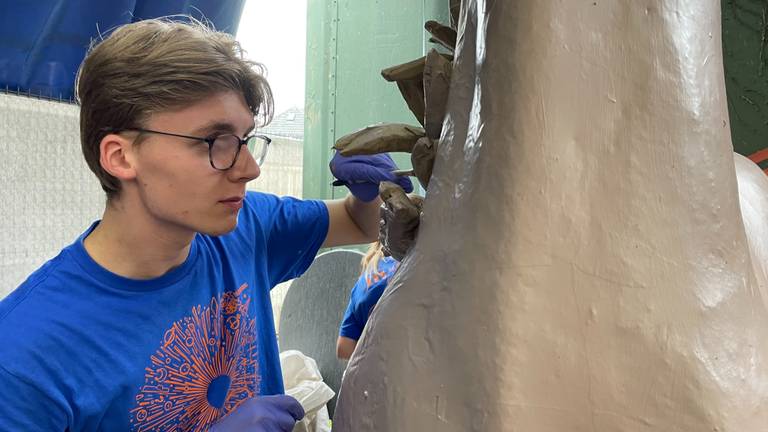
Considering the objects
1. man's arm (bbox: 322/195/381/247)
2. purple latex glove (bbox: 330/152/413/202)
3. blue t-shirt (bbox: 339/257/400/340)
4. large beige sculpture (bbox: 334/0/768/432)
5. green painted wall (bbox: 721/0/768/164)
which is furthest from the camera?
blue t-shirt (bbox: 339/257/400/340)

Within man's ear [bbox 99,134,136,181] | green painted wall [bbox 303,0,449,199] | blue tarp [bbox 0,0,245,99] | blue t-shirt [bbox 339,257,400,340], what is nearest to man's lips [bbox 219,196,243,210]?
man's ear [bbox 99,134,136,181]

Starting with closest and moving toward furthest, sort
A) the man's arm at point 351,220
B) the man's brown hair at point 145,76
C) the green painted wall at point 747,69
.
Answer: the man's brown hair at point 145,76 < the man's arm at point 351,220 < the green painted wall at point 747,69

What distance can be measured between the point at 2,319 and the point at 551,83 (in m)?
0.74

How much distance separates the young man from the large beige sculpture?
0.48 metres

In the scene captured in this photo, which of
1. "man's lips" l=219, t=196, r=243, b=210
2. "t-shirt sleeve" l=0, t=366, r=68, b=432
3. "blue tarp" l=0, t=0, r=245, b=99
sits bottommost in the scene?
"t-shirt sleeve" l=0, t=366, r=68, b=432

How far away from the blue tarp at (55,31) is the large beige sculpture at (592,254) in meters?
1.46

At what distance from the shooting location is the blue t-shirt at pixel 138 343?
0.77m

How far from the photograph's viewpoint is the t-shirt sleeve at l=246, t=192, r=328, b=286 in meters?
1.18

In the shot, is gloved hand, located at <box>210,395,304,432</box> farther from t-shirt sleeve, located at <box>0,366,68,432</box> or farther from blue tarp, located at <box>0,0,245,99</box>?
blue tarp, located at <box>0,0,245,99</box>

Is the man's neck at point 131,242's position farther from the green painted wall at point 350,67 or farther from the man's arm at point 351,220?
the green painted wall at point 350,67

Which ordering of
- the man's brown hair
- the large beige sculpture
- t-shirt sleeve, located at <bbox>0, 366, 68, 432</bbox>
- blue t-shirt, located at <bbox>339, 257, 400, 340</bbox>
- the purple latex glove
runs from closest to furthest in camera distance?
the large beige sculpture → t-shirt sleeve, located at <bbox>0, 366, 68, 432</bbox> → the man's brown hair → the purple latex glove → blue t-shirt, located at <bbox>339, 257, 400, 340</bbox>

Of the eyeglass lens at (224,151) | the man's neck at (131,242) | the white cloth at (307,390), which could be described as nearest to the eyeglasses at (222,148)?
the eyeglass lens at (224,151)

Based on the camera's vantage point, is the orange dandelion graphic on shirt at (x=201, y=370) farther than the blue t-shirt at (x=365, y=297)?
No

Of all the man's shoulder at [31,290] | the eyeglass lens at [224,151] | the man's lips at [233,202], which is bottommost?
the man's shoulder at [31,290]
